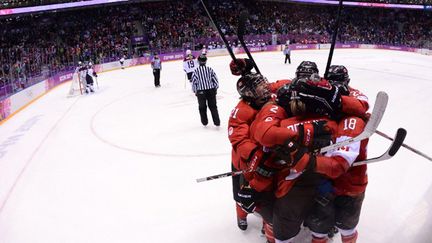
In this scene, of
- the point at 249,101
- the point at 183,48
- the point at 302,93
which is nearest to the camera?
the point at 302,93

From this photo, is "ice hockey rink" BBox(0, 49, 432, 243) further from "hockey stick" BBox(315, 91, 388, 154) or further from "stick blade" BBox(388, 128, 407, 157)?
"hockey stick" BBox(315, 91, 388, 154)

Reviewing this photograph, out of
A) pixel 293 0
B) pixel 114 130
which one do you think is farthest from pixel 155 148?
pixel 293 0

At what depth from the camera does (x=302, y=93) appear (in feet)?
6.57

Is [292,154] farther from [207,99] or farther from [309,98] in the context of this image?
[207,99]

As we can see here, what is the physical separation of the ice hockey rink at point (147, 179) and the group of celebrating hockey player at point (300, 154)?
0.74 m

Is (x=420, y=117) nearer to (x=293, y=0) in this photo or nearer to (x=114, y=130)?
(x=114, y=130)

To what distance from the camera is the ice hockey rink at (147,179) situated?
3371 millimetres

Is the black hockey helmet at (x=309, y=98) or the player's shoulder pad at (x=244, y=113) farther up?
the black hockey helmet at (x=309, y=98)

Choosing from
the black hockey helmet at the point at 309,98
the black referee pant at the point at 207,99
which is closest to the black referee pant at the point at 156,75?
the black referee pant at the point at 207,99

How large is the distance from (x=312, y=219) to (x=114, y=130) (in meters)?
5.31

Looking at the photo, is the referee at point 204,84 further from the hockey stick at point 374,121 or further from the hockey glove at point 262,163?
the hockey stick at point 374,121

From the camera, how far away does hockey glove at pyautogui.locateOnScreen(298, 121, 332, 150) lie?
199 centimetres

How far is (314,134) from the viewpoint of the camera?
2.01m

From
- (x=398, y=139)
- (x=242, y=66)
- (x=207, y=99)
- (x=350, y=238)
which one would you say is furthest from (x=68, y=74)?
(x=398, y=139)
